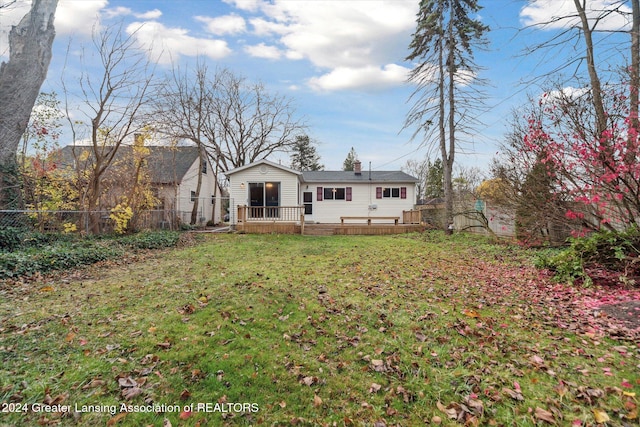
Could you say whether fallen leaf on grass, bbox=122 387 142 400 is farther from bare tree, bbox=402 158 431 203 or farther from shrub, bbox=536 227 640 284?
bare tree, bbox=402 158 431 203

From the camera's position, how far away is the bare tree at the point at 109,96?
366 inches

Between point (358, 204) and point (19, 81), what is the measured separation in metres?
16.1

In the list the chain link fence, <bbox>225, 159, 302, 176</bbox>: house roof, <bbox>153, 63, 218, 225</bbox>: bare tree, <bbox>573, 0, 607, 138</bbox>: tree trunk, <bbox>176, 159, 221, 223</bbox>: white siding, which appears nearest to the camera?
<bbox>573, 0, 607, 138</bbox>: tree trunk

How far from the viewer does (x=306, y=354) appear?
10.3ft

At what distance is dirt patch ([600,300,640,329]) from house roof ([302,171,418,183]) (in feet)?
48.6

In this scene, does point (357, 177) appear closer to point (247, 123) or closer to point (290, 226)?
point (290, 226)

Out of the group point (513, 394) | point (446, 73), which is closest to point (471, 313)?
point (513, 394)

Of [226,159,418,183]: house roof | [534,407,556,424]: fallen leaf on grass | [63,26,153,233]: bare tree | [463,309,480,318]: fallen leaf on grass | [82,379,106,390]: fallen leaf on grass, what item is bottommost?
[534,407,556,424]: fallen leaf on grass

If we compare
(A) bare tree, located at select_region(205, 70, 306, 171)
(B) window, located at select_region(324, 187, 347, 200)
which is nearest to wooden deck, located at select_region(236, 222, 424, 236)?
→ (B) window, located at select_region(324, 187, 347, 200)

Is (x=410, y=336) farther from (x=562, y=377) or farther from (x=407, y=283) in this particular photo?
(x=407, y=283)

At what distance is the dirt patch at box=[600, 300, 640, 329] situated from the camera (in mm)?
3618

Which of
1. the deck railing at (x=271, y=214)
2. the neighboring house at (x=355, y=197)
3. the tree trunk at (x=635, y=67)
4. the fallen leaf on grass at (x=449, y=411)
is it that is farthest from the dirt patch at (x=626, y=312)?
the neighboring house at (x=355, y=197)

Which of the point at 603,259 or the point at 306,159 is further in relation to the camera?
the point at 306,159

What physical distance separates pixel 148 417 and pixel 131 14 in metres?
12.0
